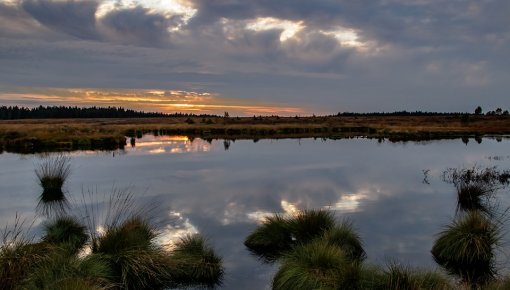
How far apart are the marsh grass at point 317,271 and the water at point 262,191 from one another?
3.56 ft

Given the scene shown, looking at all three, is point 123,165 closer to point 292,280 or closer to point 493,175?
point 493,175

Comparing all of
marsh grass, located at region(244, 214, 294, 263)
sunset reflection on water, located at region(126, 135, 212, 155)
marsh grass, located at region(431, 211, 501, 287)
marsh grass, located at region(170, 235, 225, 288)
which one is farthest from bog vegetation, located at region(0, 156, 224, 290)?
sunset reflection on water, located at region(126, 135, 212, 155)

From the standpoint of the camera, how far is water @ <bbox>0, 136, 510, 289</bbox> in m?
13.4

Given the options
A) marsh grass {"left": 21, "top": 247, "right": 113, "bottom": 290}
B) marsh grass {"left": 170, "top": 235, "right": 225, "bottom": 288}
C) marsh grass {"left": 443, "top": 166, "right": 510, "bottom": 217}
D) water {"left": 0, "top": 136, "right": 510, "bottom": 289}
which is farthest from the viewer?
marsh grass {"left": 443, "top": 166, "right": 510, "bottom": 217}

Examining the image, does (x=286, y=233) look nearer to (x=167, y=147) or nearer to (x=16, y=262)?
(x=16, y=262)

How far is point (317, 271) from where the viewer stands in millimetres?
9023

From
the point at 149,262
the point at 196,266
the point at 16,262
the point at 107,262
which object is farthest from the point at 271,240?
the point at 16,262

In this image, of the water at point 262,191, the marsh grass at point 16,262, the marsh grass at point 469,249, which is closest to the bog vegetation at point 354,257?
the marsh grass at point 469,249

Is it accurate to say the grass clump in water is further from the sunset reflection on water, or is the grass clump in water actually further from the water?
the sunset reflection on water

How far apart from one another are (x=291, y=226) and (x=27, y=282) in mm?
7046

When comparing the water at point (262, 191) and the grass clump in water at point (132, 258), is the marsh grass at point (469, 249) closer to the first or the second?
the water at point (262, 191)

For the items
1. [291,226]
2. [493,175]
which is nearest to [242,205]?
[291,226]

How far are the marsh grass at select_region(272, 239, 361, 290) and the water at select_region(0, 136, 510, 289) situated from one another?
1084 mm

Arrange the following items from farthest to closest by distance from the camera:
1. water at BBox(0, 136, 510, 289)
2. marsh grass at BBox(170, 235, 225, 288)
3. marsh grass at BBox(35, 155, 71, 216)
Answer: marsh grass at BBox(35, 155, 71, 216)
water at BBox(0, 136, 510, 289)
marsh grass at BBox(170, 235, 225, 288)
